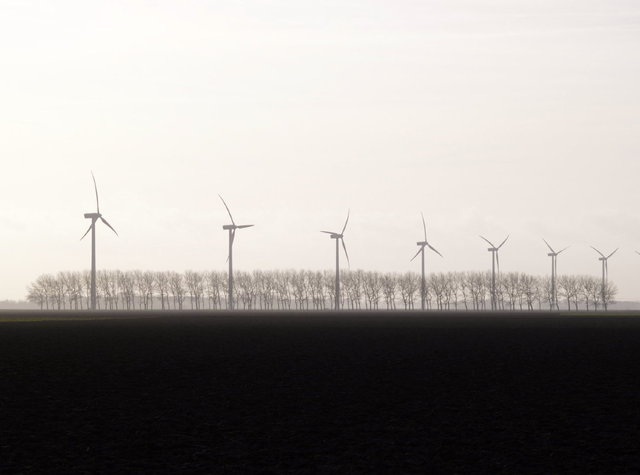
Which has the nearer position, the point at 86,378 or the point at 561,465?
the point at 561,465

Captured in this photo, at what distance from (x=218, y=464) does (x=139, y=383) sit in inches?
523

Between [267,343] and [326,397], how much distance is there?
2643cm

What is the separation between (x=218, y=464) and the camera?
16.4 metres

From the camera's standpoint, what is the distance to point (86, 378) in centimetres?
3064

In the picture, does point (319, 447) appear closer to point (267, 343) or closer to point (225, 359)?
point (225, 359)

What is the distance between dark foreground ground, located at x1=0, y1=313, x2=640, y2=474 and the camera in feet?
55.3

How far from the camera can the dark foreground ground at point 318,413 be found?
16.8 metres

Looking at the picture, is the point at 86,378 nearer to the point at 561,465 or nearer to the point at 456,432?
the point at 456,432

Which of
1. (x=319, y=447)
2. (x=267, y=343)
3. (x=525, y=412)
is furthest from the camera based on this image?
(x=267, y=343)

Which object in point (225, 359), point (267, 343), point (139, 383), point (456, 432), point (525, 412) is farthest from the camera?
point (267, 343)

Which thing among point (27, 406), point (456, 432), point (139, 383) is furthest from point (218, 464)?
point (139, 383)

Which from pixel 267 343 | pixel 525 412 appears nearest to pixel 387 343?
pixel 267 343

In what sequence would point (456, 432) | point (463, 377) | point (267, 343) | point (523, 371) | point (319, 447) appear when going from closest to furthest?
1. point (319, 447)
2. point (456, 432)
3. point (463, 377)
4. point (523, 371)
5. point (267, 343)

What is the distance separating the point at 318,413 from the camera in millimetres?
22500
